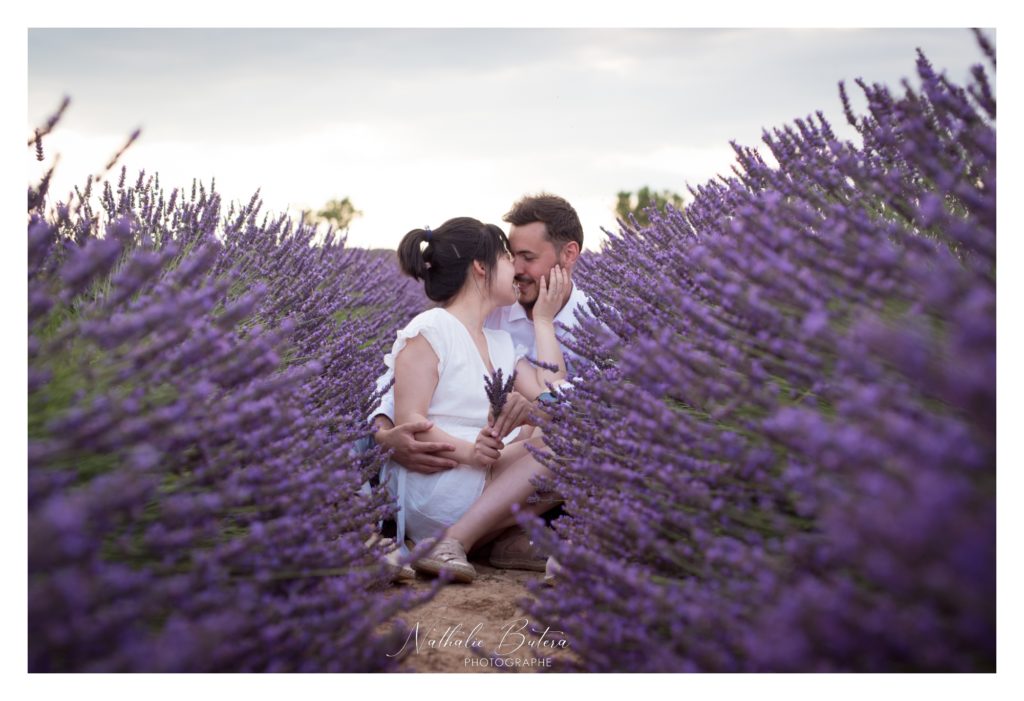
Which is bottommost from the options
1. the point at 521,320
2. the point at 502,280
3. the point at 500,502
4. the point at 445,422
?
the point at 500,502

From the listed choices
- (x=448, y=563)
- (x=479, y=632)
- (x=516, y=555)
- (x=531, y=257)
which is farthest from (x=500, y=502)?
(x=531, y=257)

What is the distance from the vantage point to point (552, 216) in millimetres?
4238

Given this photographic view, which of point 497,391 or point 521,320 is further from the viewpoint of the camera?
point 521,320

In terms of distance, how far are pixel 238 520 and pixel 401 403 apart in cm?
159

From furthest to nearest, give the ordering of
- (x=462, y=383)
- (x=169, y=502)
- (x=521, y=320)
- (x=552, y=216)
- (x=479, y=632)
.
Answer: (x=552, y=216), (x=521, y=320), (x=462, y=383), (x=479, y=632), (x=169, y=502)

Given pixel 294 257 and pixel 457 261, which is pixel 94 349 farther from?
pixel 294 257

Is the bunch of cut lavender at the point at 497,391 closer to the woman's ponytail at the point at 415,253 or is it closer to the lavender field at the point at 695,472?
the lavender field at the point at 695,472

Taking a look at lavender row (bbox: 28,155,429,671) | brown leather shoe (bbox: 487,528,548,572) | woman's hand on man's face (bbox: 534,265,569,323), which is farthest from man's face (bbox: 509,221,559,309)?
lavender row (bbox: 28,155,429,671)

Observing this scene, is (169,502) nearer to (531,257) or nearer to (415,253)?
(415,253)

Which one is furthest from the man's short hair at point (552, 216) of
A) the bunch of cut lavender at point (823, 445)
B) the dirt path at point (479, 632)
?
the bunch of cut lavender at point (823, 445)

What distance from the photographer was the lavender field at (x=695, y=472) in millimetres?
825

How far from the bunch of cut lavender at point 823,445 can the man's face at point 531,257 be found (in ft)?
6.04

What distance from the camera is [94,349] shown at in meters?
1.63

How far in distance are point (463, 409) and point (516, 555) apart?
1.83ft
